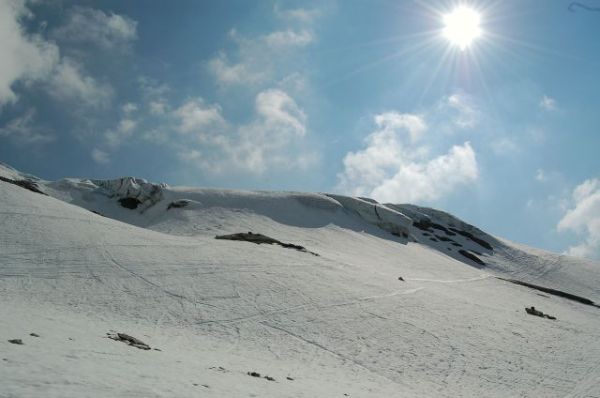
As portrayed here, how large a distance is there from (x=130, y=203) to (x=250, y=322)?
48556 mm

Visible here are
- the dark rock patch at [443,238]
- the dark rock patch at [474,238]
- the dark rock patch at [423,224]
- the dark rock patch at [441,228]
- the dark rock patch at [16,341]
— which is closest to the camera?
the dark rock patch at [16,341]

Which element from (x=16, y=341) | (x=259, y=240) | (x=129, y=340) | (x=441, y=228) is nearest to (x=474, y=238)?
(x=441, y=228)

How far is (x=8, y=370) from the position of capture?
10219 millimetres

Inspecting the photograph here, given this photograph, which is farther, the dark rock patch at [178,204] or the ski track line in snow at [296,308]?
the dark rock patch at [178,204]

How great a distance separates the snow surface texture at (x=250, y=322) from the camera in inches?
539

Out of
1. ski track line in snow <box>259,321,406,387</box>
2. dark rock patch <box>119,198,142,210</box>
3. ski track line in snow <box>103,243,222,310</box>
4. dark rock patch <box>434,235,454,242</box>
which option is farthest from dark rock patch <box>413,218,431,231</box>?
ski track line in snow <box>259,321,406,387</box>

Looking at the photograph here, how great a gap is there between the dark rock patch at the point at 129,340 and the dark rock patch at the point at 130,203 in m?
50.4

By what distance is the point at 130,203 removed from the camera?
65.8 meters

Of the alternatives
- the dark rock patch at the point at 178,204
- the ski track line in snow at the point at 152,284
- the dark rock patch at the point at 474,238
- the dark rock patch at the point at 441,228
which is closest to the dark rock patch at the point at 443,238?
the dark rock patch at the point at 441,228

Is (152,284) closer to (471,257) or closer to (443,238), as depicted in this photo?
(471,257)

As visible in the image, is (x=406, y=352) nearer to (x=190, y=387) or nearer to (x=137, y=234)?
(x=190, y=387)

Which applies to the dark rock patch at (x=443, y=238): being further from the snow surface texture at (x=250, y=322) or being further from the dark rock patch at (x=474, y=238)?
the snow surface texture at (x=250, y=322)

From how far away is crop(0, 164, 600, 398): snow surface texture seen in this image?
13.7 meters

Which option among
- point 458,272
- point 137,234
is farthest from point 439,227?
point 137,234
